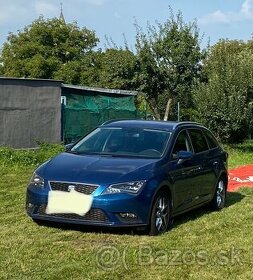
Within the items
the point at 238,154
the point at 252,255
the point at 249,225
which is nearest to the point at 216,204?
the point at 249,225

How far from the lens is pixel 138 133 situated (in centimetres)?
895

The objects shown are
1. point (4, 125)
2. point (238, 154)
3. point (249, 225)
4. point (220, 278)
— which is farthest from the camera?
point (238, 154)

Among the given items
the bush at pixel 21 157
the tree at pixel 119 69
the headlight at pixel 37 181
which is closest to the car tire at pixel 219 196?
the headlight at pixel 37 181

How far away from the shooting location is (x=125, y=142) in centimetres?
883

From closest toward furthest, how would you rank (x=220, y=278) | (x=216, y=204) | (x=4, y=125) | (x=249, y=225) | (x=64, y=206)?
(x=220, y=278), (x=64, y=206), (x=249, y=225), (x=216, y=204), (x=4, y=125)

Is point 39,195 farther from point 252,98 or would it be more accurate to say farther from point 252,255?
point 252,98

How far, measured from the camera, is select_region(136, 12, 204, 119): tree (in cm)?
2527

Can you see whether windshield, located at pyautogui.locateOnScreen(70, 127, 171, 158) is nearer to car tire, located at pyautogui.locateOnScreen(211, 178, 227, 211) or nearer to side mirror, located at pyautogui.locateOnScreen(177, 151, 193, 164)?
side mirror, located at pyautogui.locateOnScreen(177, 151, 193, 164)

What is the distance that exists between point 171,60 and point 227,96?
Answer: 4.21 m

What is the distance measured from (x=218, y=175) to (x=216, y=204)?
493mm

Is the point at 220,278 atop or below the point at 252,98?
below

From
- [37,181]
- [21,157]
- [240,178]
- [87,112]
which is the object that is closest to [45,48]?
[87,112]

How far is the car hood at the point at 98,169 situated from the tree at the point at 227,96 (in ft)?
46.7

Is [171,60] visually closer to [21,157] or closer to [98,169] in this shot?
[21,157]
